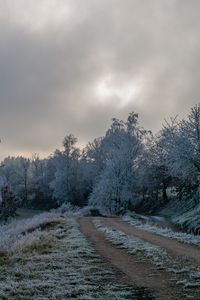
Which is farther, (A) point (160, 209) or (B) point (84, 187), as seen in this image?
(B) point (84, 187)

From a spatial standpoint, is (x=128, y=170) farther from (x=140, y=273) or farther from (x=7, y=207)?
(x=140, y=273)

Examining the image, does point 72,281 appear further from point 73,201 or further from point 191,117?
point 73,201

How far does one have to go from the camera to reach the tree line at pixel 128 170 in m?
52.1

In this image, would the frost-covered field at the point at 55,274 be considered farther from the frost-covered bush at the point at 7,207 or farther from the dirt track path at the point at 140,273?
the frost-covered bush at the point at 7,207

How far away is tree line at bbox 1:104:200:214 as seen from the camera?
5208cm

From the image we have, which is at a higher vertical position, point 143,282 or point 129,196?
point 129,196

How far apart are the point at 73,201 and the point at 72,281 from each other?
271 ft

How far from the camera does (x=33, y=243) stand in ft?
73.5

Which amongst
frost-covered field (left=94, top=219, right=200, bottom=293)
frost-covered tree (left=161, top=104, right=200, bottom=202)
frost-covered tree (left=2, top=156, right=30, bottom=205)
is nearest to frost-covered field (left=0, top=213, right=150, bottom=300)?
frost-covered field (left=94, top=219, right=200, bottom=293)

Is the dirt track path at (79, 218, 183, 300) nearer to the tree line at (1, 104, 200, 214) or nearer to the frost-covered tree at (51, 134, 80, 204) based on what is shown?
the tree line at (1, 104, 200, 214)

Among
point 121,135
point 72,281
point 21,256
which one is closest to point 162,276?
point 72,281

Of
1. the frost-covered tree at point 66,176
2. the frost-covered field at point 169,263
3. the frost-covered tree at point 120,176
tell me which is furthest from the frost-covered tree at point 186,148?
the frost-covered tree at point 66,176

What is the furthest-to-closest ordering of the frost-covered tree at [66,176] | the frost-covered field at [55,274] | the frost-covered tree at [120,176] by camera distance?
the frost-covered tree at [66,176]
the frost-covered tree at [120,176]
the frost-covered field at [55,274]

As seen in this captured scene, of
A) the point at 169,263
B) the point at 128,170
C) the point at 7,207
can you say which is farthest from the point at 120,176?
the point at 169,263
